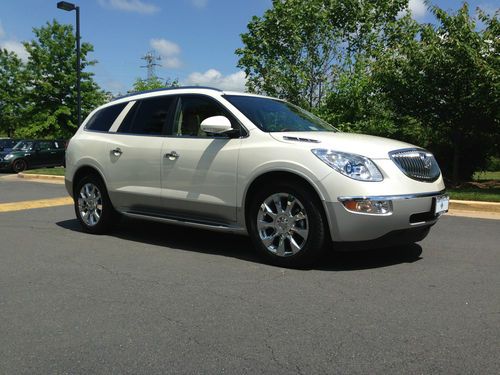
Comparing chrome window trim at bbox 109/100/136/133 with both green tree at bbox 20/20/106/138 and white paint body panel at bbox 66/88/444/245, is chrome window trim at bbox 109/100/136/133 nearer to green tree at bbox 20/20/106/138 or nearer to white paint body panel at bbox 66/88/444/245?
white paint body panel at bbox 66/88/444/245

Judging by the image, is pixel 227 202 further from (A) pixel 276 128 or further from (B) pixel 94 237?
(B) pixel 94 237

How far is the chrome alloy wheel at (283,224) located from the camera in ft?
16.4

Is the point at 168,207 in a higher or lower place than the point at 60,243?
higher

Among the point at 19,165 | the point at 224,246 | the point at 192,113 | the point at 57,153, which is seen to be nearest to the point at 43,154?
the point at 57,153

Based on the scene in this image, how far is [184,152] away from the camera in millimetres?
5828

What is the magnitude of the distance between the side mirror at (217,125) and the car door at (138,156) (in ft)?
2.94

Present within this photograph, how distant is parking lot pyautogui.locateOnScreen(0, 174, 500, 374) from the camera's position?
10.1 feet

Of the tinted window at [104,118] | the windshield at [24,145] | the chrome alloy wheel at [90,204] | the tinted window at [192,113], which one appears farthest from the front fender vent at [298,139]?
the windshield at [24,145]

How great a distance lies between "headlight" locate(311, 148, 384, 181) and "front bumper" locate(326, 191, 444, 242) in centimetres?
20

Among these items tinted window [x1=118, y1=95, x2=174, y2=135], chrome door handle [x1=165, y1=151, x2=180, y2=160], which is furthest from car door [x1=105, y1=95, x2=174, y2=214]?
chrome door handle [x1=165, y1=151, x2=180, y2=160]

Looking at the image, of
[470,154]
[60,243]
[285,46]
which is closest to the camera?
[60,243]

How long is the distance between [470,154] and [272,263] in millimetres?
12318

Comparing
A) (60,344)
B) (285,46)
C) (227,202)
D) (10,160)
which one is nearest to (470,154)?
(285,46)

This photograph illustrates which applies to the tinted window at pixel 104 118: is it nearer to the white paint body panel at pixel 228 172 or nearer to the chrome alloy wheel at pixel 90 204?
the white paint body panel at pixel 228 172
